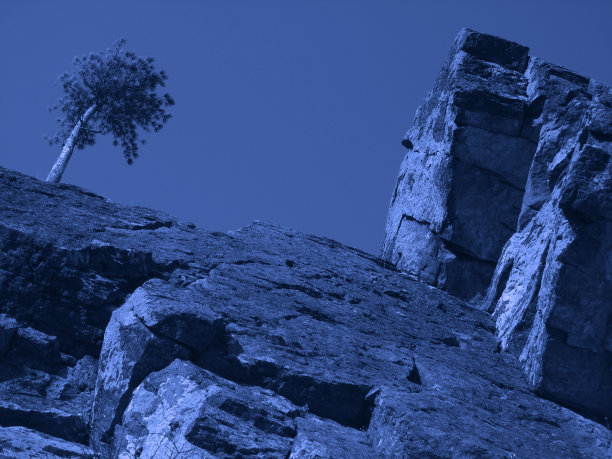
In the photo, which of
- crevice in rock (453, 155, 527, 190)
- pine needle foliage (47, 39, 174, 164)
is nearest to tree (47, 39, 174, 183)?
pine needle foliage (47, 39, 174, 164)

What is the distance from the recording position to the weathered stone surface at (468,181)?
21500 mm

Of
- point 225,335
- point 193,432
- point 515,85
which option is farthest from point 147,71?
point 193,432

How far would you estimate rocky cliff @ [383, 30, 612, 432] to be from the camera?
16.3 meters

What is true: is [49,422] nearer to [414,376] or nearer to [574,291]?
[414,376]

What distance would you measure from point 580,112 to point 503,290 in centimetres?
584

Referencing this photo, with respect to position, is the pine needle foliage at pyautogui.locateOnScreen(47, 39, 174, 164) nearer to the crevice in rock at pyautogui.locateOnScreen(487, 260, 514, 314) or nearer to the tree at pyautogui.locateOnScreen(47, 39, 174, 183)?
the tree at pyautogui.locateOnScreen(47, 39, 174, 183)

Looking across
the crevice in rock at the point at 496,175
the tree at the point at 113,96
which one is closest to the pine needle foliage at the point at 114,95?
the tree at the point at 113,96

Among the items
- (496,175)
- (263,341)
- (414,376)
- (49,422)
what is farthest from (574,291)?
(49,422)

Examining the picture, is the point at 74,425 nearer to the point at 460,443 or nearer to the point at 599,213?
the point at 460,443

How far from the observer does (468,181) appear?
22.1m

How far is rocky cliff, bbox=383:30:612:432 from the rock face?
131 centimetres

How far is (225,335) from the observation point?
43.2 ft

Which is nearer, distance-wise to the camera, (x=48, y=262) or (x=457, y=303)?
(x=48, y=262)

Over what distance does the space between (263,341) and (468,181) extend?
36.1 feet
